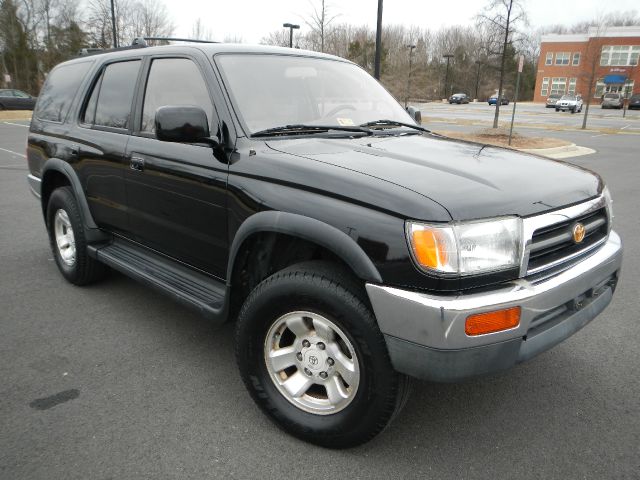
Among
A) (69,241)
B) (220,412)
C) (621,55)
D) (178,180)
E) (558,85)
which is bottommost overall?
(220,412)

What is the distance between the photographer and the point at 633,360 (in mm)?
3320

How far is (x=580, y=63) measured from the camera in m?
70.9

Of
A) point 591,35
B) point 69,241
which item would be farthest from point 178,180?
point 591,35

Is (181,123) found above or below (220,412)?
above

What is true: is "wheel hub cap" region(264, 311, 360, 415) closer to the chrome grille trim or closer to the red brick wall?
the chrome grille trim

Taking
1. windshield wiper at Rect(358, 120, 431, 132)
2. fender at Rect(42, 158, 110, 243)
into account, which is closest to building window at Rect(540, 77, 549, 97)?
windshield wiper at Rect(358, 120, 431, 132)

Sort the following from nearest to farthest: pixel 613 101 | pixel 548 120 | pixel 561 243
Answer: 1. pixel 561 243
2. pixel 548 120
3. pixel 613 101

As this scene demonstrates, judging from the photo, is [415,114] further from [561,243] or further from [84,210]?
[84,210]

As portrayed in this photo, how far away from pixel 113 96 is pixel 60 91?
1.08 meters

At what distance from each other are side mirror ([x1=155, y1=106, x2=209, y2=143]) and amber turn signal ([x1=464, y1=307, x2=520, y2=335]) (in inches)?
64.6

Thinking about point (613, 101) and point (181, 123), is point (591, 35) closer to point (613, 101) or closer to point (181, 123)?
point (613, 101)

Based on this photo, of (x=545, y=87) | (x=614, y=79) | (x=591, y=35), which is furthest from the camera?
(x=545, y=87)

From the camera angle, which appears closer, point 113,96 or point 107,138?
A: point 107,138

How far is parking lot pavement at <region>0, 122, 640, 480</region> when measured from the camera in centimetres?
233
